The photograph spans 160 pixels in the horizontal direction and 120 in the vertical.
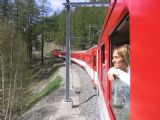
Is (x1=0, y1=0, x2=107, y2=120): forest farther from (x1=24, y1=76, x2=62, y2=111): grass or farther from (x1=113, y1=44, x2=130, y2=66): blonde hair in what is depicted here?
(x1=113, y1=44, x2=130, y2=66): blonde hair

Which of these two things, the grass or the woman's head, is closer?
the woman's head

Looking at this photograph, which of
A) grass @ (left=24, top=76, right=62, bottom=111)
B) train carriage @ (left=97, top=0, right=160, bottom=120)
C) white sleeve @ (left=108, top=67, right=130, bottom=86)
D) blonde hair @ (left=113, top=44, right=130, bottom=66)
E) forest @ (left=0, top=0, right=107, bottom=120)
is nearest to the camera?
train carriage @ (left=97, top=0, right=160, bottom=120)

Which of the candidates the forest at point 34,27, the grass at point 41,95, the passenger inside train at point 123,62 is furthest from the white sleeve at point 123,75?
the forest at point 34,27

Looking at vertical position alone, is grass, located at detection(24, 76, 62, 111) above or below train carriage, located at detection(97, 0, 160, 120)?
below

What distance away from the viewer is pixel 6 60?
42.4 meters

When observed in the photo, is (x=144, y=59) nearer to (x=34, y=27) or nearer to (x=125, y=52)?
(x=125, y=52)

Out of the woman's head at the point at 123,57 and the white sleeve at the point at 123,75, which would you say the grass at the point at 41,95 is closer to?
the white sleeve at the point at 123,75

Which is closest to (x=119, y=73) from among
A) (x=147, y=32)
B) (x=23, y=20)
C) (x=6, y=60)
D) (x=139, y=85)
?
(x=139, y=85)

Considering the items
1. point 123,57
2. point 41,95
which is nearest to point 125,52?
point 123,57

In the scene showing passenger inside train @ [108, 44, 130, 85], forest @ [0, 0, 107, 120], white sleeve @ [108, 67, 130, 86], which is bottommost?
white sleeve @ [108, 67, 130, 86]

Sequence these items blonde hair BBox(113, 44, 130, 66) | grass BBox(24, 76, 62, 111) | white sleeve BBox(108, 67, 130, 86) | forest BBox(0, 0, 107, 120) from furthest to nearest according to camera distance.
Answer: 1. forest BBox(0, 0, 107, 120)
2. grass BBox(24, 76, 62, 111)
3. blonde hair BBox(113, 44, 130, 66)
4. white sleeve BBox(108, 67, 130, 86)

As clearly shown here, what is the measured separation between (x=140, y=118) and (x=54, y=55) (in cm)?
8136

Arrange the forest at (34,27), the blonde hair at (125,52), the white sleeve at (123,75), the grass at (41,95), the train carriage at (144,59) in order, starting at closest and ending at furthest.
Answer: the train carriage at (144,59), the white sleeve at (123,75), the blonde hair at (125,52), the grass at (41,95), the forest at (34,27)

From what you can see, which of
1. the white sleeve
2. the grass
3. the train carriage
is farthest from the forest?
the train carriage
